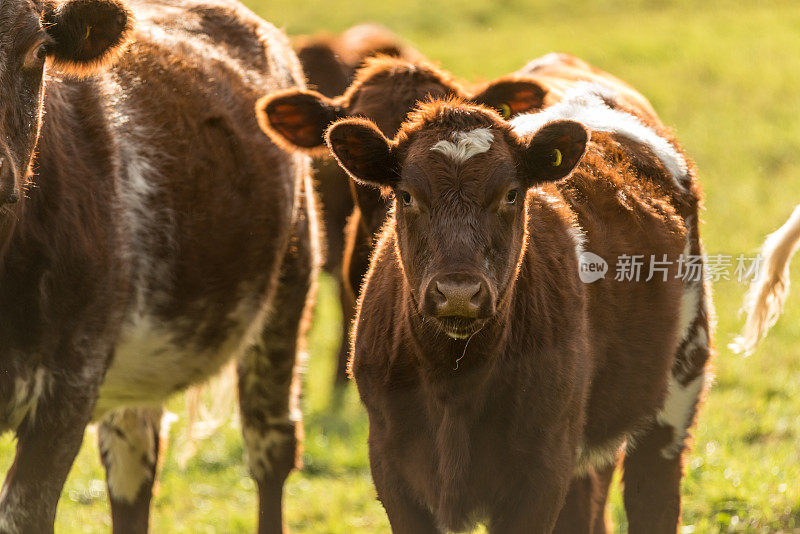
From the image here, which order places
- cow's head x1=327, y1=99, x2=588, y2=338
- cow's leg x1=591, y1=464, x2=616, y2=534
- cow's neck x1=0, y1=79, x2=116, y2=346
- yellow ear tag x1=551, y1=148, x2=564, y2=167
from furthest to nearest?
cow's leg x1=591, y1=464, x2=616, y2=534, cow's neck x1=0, y1=79, x2=116, y2=346, yellow ear tag x1=551, y1=148, x2=564, y2=167, cow's head x1=327, y1=99, x2=588, y2=338

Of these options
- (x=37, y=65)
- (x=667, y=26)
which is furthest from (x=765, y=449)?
(x=667, y=26)

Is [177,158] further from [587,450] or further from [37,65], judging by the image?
[587,450]

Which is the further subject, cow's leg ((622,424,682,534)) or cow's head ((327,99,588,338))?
cow's leg ((622,424,682,534))

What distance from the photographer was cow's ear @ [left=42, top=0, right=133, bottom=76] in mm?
4777

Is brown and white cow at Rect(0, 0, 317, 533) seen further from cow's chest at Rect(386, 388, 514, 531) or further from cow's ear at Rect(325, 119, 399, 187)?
cow's chest at Rect(386, 388, 514, 531)

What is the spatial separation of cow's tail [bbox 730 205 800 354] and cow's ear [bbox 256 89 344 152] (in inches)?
81.6

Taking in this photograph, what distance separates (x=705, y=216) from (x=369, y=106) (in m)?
9.24

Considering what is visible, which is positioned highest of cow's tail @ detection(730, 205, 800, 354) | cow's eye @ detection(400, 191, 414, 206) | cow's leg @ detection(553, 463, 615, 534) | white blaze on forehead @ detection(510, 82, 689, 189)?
white blaze on forehead @ detection(510, 82, 689, 189)

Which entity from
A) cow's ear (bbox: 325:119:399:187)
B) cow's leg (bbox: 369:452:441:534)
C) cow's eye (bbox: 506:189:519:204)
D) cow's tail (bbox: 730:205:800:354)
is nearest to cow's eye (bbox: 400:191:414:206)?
cow's ear (bbox: 325:119:399:187)

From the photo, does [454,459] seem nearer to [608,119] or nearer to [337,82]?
[608,119]

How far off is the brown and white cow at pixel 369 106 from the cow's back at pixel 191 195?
438 millimetres

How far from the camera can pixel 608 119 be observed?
5738 millimetres

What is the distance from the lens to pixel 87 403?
5.05 m

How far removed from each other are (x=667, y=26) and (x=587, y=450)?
20.8m
